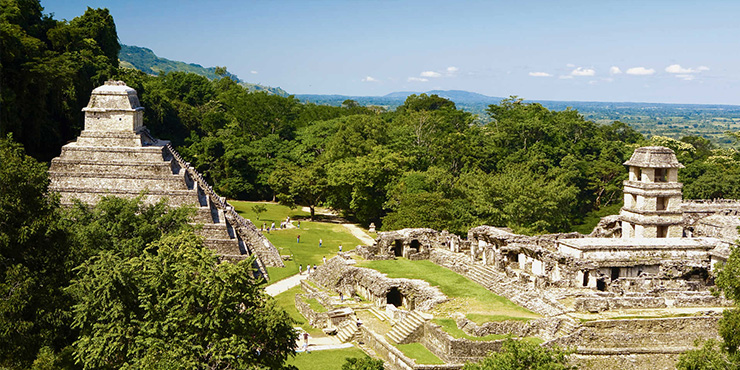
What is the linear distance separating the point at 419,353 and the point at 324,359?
12.7 ft

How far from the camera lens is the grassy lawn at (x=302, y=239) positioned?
144 ft

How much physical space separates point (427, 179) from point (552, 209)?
36.5 feet

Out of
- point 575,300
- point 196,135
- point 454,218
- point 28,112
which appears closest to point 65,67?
point 28,112

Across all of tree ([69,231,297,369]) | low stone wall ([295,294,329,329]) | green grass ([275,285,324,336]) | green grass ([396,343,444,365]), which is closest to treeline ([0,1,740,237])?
green grass ([275,285,324,336])

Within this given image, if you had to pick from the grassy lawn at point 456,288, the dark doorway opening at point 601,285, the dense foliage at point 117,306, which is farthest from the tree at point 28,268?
the dark doorway opening at point 601,285

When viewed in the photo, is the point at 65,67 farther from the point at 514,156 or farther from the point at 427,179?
the point at 514,156

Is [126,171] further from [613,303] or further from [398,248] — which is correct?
[613,303]

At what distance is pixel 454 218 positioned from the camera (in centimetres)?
4984

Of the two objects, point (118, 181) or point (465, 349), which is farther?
point (118, 181)

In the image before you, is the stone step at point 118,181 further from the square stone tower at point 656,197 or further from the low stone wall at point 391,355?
the square stone tower at point 656,197

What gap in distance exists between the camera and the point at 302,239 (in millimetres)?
51281

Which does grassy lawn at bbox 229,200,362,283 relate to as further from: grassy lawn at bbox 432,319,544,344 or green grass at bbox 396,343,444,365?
grassy lawn at bbox 432,319,544,344

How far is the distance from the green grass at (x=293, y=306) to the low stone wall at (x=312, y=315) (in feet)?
0.67

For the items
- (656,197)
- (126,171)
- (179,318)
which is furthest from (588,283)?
(126,171)
